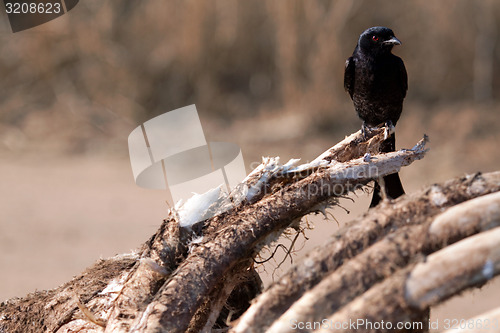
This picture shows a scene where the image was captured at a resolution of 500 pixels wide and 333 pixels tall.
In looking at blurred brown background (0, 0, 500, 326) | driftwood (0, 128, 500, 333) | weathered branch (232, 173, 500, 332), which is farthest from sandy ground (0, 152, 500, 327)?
weathered branch (232, 173, 500, 332)

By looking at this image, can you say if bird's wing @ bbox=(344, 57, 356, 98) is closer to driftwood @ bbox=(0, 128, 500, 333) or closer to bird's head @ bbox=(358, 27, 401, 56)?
bird's head @ bbox=(358, 27, 401, 56)

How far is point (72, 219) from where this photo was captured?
5465 mm

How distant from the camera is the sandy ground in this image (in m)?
4.60

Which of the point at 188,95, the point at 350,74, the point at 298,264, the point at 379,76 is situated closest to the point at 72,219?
the point at 188,95

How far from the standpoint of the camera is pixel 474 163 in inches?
214

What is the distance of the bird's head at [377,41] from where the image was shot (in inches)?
108

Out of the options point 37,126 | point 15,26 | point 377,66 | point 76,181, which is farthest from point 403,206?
point 15,26

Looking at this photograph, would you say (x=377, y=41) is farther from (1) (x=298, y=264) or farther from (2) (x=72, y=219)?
(2) (x=72, y=219)

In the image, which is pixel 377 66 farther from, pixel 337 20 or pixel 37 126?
pixel 37 126

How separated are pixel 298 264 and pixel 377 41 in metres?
1.87

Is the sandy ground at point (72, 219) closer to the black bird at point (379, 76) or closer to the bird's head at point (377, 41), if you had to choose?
the black bird at point (379, 76)

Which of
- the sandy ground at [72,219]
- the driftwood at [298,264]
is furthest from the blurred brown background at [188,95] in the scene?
the driftwood at [298,264]

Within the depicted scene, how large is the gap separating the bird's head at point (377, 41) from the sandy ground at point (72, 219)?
177 centimetres

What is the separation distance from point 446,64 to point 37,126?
14.3ft
